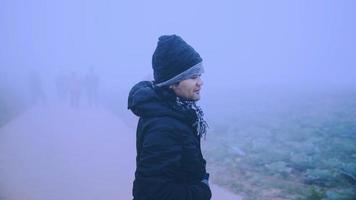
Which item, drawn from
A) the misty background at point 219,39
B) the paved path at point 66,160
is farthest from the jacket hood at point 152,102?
the misty background at point 219,39

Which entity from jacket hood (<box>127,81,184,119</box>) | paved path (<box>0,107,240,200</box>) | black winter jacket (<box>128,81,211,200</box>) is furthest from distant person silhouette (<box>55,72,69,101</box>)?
black winter jacket (<box>128,81,211,200</box>)

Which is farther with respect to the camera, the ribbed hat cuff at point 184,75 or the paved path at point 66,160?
the paved path at point 66,160

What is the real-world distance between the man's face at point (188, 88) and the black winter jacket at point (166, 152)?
2.5 inches

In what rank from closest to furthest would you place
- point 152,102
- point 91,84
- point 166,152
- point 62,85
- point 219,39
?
1. point 166,152
2. point 152,102
3. point 91,84
4. point 62,85
5. point 219,39

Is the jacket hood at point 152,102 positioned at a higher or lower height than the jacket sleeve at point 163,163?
higher

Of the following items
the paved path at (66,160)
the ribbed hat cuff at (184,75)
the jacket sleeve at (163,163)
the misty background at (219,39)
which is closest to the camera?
the jacket sleeve at (163,163)

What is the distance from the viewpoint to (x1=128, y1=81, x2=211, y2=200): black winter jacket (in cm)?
230

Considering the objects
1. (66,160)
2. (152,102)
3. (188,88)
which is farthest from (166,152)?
(66,160)

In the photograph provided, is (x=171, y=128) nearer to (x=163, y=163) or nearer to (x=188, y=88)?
Result: (x=163, y=163)

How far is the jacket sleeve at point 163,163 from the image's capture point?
7.51ft

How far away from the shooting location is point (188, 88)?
2643 millimetres

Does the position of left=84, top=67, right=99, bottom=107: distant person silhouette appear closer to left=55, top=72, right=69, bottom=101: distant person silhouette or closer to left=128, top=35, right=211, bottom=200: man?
left=55, top=72, right=69, bottom=101: distant person silhouette

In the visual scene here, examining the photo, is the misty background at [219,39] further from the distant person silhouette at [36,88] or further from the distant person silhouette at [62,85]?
the distant person silhouette at [36,88]

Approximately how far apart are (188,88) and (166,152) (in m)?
0.53
